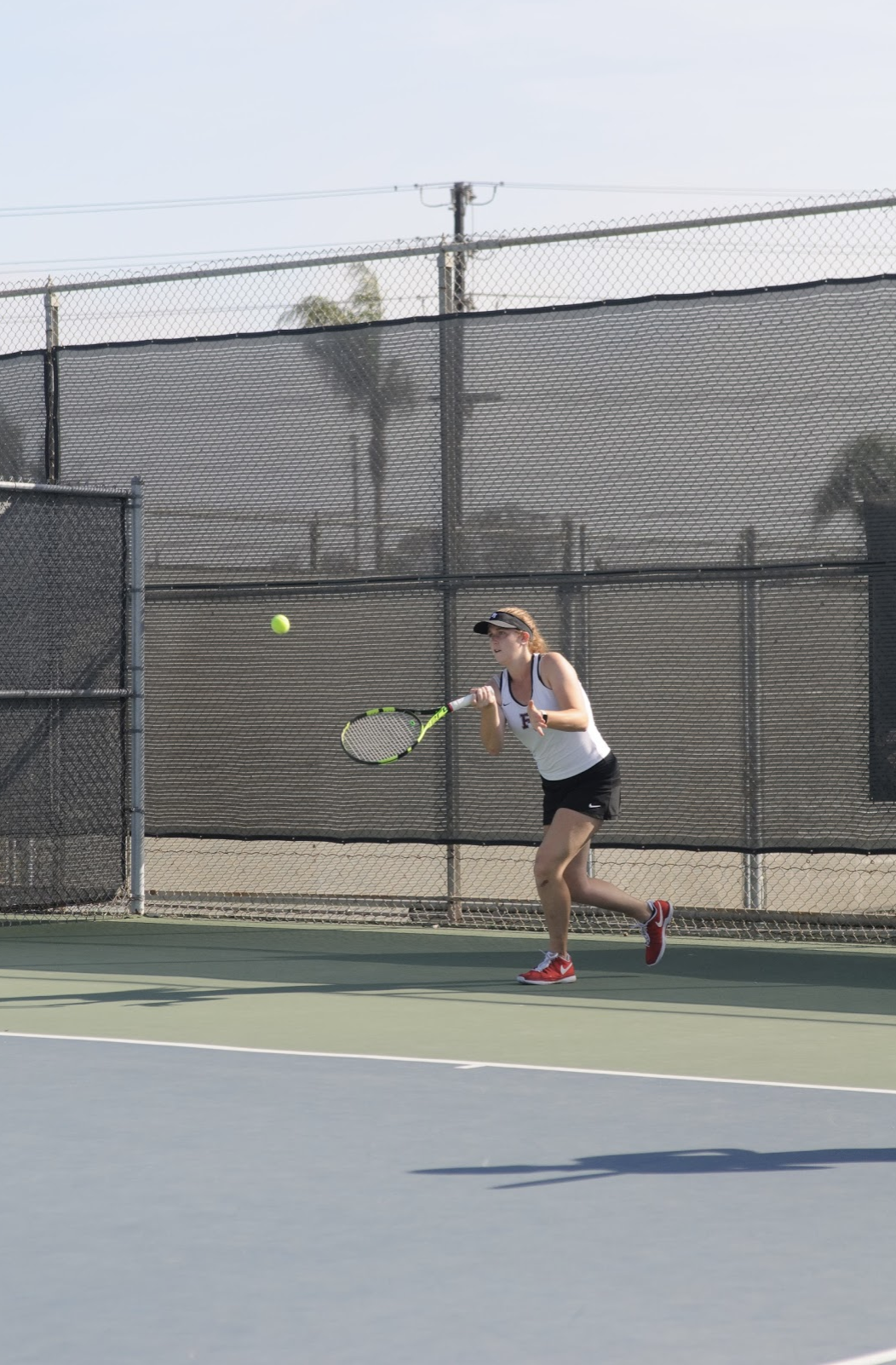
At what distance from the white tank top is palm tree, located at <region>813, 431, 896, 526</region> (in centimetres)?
166

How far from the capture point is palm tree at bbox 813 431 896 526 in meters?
9.10

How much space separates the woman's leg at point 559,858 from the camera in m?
8.30

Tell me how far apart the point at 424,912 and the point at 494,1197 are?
611 cm

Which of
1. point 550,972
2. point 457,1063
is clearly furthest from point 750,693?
point 457,1063

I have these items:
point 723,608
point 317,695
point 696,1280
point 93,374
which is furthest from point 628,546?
point 696,1280

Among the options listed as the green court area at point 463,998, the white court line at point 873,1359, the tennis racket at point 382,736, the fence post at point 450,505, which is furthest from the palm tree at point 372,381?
the white court line at point 873,1359

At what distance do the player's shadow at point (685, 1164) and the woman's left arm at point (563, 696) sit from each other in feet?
10.2

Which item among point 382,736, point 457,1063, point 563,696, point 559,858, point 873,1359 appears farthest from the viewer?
point 382,736

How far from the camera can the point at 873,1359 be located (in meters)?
3.43

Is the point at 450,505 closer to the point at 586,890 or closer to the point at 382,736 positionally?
the point at 382,736

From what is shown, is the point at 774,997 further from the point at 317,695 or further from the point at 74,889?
the point at 74,889

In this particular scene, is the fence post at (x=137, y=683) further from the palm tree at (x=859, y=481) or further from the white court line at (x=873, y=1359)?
the white court line at (x=873, y=1359)

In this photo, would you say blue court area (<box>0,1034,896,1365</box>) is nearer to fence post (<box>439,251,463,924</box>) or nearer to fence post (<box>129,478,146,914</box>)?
fence post (<box>439,251,463,924</box>)

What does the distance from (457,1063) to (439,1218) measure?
2.11 metres
